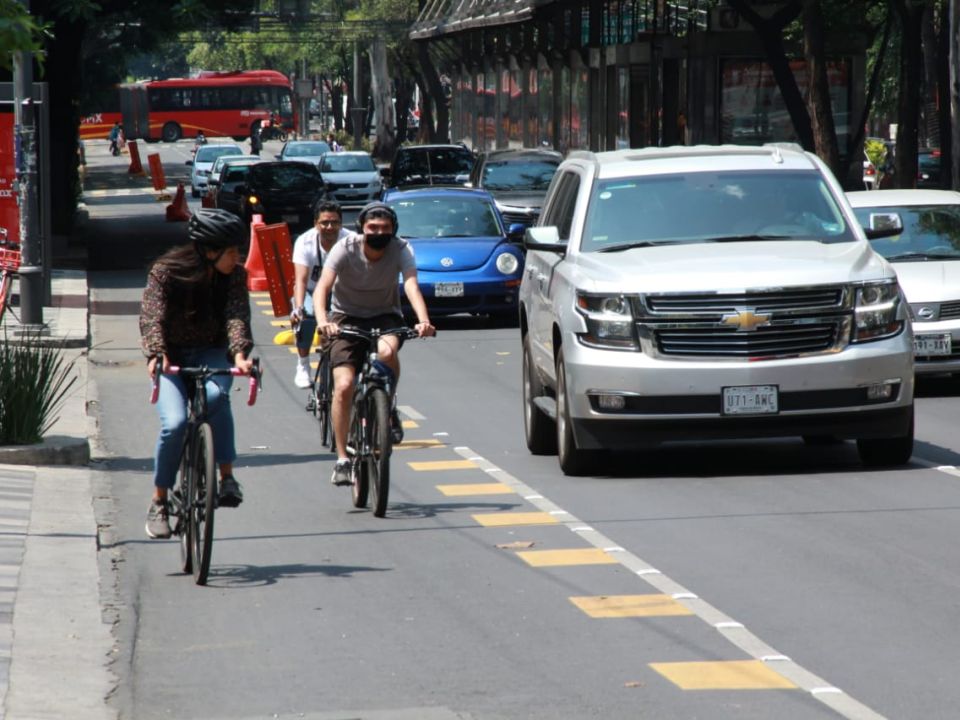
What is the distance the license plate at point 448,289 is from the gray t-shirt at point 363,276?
11516 millimetres

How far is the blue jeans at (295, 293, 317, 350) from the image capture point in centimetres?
1512

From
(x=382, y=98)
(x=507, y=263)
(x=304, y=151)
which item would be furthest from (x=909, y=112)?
(x=382, y=98)

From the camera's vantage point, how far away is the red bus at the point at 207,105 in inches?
4360

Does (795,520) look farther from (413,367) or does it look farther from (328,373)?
(413,367)

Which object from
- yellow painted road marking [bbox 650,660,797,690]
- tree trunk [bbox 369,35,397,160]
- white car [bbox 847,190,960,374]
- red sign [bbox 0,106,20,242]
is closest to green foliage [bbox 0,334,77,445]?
white car [bbox 847,190,960,374]

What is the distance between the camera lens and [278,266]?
25.7 m

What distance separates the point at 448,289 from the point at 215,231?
1411cm

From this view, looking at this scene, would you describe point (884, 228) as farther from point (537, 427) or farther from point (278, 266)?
point (278, 266)

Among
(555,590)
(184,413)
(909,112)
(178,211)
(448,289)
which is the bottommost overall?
(178,211)

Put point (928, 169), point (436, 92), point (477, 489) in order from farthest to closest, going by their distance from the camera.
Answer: point (436, 92) → point (928, 169) → point (477, 489)

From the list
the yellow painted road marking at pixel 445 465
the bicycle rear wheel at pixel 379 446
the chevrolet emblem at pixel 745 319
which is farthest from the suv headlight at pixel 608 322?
the bicycle rear wheel at pixel 379 446

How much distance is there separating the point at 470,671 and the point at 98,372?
43.1 ft

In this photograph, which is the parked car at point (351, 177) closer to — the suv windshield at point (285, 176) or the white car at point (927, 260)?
the suv windshield at point (285, 176)

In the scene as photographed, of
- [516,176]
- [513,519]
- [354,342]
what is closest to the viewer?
[513,519]
